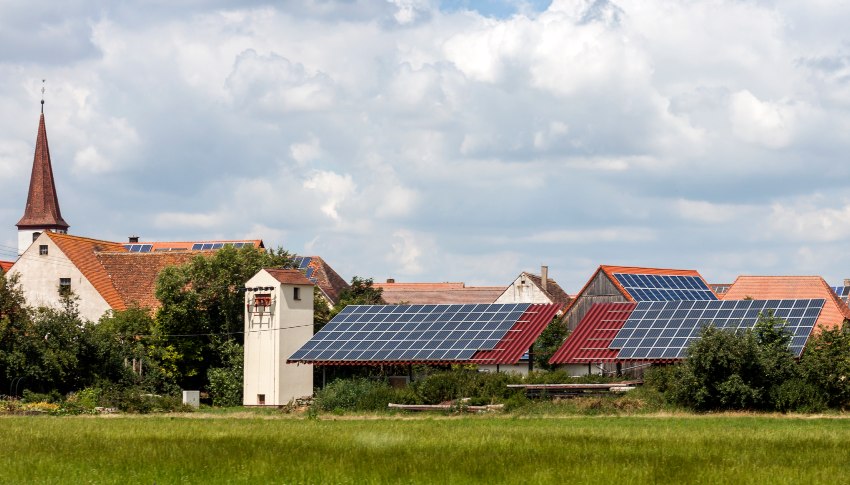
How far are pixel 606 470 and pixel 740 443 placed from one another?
Answer: 872cm

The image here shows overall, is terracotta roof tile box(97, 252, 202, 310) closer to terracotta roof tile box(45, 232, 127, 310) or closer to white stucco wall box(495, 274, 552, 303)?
terracotta roof tile box(45, 232, 127, 310)

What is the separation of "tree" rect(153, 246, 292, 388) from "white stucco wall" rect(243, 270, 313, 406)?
3.61 meters

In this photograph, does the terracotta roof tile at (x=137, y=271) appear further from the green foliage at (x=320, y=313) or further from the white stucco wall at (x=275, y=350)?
the white stucco wall at (x=275, y=350)

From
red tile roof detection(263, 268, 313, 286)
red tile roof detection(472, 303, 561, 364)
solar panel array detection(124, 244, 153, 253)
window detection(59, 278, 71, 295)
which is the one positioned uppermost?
solar panel array detection(124, 244, 153, 253)

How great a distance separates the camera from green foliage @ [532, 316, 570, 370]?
7744 cm

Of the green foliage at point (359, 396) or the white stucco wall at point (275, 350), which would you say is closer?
the green foliage at point (359, 396)

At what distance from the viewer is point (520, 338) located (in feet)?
207

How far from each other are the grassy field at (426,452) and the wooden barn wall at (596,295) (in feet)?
129

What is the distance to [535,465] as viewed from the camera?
27969 millimetres

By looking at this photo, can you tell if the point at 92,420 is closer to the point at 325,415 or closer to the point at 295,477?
the point at 325,415

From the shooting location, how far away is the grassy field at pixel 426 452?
2602 centimetres

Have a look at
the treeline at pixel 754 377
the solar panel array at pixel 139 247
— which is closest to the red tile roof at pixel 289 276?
the treeline at pixel 754 377

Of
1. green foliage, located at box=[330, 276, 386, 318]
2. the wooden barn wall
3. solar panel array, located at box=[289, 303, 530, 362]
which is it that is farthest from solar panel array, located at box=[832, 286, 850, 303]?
solar panel array, located at box=[289, 303, 530, 362]

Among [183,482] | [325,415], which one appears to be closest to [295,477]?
[183,482]
